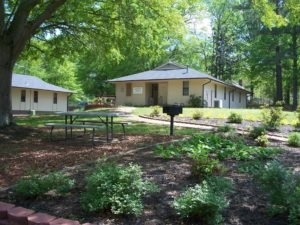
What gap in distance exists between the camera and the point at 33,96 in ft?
124

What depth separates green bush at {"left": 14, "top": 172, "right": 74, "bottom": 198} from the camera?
497cm

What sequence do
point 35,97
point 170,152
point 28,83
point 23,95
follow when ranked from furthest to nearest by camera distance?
point 35,97 < point 28,83 < point 23,95 < point 170,152

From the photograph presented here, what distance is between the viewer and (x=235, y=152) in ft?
24.8

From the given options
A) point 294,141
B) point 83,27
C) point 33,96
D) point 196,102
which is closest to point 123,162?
point 294,141

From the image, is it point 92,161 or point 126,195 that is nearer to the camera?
point 126,195

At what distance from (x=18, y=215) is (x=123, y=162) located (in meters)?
2.89

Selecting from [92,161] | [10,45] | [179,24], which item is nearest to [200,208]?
[92,161]

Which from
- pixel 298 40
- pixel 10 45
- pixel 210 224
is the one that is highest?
pixel 298 40

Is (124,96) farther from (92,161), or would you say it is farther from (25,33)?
(92,161)

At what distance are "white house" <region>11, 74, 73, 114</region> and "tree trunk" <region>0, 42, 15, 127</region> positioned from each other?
2251 cm

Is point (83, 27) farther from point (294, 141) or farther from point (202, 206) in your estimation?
point (202, 206)

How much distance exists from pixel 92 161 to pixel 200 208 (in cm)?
353

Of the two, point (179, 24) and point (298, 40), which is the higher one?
point (298, 40)

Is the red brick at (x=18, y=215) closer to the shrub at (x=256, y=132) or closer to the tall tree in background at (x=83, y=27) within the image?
the shrub at (x=256, y=132)
